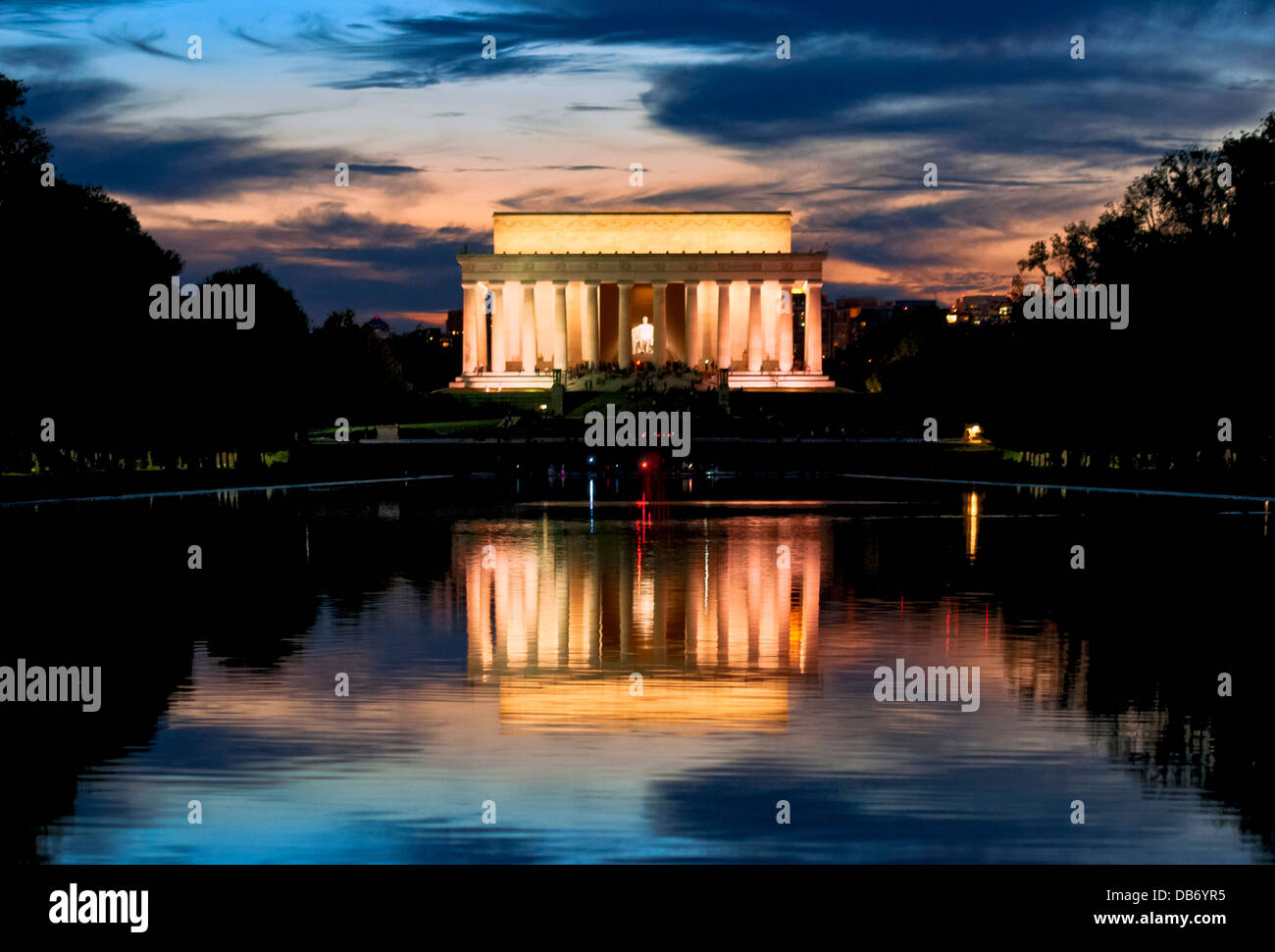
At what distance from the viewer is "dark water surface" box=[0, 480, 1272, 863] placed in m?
10.0

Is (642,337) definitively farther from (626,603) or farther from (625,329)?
(626,603)

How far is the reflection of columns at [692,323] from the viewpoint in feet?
473

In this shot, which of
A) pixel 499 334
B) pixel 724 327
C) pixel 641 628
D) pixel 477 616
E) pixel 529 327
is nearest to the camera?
pixel 641 628

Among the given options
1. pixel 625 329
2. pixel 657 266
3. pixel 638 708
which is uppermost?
pixel 657 266

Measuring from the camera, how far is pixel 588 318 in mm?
145500

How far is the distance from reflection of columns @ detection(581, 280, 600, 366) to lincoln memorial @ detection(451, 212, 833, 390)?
0.08 m

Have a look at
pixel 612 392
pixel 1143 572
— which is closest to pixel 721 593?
pixel 1143 572

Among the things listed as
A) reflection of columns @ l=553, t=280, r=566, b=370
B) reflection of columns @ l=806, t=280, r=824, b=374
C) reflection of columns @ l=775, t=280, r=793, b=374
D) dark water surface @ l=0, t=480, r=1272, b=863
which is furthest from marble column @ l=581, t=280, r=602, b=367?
dark water surface @ l=0, t=480, r=1272, b=863

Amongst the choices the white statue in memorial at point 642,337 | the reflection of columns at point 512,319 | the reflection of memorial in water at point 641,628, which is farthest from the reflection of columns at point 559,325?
the reflection of memorial in water at point 641,628

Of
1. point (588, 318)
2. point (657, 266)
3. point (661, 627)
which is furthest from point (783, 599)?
point (588, 318)

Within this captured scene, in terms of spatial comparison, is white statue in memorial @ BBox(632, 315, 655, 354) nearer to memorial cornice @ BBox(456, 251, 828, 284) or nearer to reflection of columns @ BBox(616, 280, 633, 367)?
reflection of columns @ BBox(616, 280, 633, 367)

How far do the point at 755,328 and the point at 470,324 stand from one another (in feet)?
79.8

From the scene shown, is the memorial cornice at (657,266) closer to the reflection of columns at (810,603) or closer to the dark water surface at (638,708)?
the reflection of columns at (810,603)
